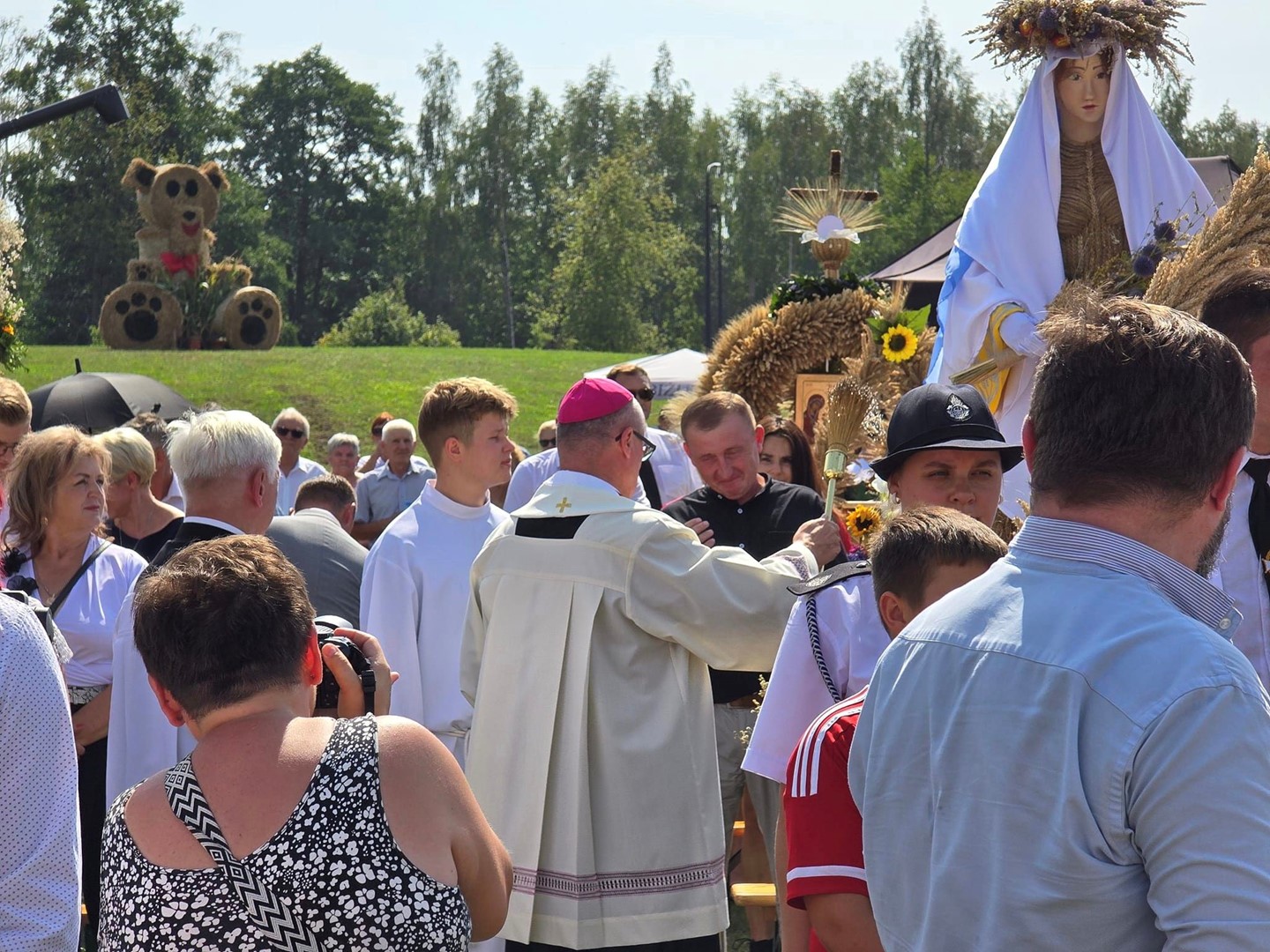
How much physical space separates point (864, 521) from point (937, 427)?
99 centimetres

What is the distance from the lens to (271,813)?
227 cm

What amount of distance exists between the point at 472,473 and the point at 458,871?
279 centimetres

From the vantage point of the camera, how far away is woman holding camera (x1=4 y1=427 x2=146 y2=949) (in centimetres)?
463

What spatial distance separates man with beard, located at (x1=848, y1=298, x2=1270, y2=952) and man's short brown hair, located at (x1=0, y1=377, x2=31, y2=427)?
516 centimetres

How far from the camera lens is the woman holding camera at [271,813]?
225cm

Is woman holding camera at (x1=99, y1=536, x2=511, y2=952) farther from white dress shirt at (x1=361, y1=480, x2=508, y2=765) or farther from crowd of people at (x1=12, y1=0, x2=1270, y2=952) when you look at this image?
white dress shirt at (x1=361, y1=480, x2=508, y2=765)

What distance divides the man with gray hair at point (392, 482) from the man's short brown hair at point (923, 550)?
8705 millimetres

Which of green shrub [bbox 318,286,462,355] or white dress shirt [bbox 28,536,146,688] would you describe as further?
green shrub [bbox 318,286,462,355]

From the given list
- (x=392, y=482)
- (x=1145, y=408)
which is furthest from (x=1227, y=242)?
(x=392, y=482)

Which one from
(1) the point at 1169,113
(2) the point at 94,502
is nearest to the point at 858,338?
(2) the point at 94,502

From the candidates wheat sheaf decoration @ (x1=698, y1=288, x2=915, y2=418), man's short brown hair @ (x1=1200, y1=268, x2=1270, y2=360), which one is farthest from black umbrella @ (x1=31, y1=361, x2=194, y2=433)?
man's short brown hair @ (x1=1200, y1=268, x2=1270, y2=360)

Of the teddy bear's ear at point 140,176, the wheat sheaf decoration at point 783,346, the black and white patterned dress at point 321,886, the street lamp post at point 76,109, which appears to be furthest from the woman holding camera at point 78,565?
the teddy bear's ear at point 140,176

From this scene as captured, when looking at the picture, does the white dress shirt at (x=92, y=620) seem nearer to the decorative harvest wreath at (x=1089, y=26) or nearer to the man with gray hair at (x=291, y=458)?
the decorative harvest wreath at (x=1089, y=26)

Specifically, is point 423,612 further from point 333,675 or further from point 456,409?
point 333,675
